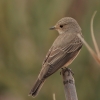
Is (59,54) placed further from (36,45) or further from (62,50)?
(36,45)

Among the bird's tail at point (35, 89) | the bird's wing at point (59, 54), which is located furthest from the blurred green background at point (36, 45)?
the bird's tail at point (35, 89)

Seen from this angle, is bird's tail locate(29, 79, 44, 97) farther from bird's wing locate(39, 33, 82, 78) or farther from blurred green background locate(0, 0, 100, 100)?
blurred green background locate(0, 0, 100, 100)

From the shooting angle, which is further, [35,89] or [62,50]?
[62,50]

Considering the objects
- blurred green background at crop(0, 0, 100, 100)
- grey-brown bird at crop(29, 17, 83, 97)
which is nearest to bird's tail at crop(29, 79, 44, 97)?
grey-brown bird at crop(29, 17, 83, 97)

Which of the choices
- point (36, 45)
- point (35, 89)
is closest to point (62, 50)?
point (35, 89)

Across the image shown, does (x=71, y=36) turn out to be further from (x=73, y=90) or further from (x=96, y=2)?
(x=73, y=90)

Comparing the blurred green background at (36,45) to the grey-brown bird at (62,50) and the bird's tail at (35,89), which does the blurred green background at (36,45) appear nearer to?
the grey-brown bird at (62,50)
